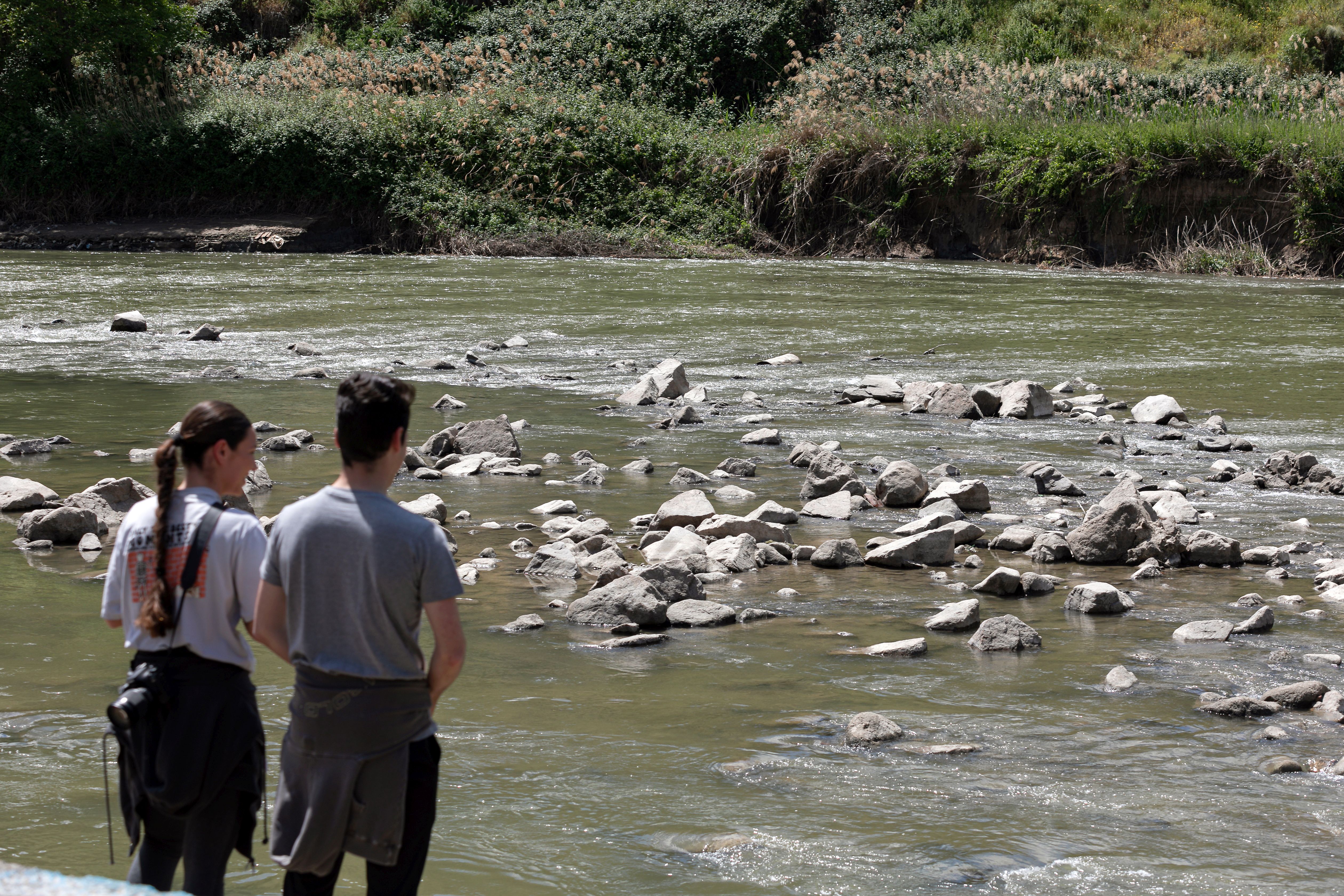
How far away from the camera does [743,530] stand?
7.31 m

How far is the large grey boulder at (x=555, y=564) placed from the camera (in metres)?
6.71

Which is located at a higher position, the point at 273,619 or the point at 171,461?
the point at 171,461

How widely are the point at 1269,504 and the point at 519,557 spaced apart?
186 inches

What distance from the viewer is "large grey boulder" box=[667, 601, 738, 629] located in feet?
19.6

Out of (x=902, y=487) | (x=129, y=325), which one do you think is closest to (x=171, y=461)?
(x=902, y=487)

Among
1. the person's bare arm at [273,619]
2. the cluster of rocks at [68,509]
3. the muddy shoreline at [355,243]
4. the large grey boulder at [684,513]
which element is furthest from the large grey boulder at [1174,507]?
the muddy shoreline at [355,243]

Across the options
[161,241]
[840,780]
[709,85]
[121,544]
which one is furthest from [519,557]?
[709,85]

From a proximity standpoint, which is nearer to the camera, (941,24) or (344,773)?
(344,773)

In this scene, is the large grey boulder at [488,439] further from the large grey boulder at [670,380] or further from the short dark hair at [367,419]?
the short dark hair at [367,419]

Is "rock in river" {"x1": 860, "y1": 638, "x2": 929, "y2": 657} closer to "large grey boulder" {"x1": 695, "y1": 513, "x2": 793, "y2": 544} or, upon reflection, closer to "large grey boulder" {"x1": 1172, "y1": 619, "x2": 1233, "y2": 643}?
"large grey boulder" {"x1": 1172, "y1": 619, "x2": 1233, "y2": 643}

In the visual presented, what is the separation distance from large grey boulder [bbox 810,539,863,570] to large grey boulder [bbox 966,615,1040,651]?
1421 mm

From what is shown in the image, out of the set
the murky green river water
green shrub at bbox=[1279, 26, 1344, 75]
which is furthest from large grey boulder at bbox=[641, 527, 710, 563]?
green shrub at bbox=[1279, 26, 1344, 75]

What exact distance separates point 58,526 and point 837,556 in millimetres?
4162

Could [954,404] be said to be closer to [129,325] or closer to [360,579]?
[360,579]
